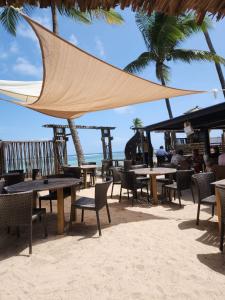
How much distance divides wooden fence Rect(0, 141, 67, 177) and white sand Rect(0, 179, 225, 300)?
6.37 m

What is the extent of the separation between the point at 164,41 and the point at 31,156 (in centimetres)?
915

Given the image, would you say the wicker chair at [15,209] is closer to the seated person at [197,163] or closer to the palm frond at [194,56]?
the seated person at [197,163]

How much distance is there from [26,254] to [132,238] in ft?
4.67

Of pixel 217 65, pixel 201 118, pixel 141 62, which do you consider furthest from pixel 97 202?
pixel 217 65

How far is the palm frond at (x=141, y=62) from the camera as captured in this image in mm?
14852

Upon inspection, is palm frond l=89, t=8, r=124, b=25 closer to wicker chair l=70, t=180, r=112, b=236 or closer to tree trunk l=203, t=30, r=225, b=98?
tree trunk l=203, t=30, r=225, b=98

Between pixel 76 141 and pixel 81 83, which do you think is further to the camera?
pixel 76 141

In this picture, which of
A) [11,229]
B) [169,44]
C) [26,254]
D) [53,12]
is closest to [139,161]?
[169,44]

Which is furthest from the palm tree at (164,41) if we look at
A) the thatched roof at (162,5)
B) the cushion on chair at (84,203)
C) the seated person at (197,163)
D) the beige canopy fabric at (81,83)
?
the thatched roof at (162,5)

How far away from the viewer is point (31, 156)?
10.7m

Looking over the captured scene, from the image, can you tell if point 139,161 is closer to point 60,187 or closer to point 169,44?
point 169,44

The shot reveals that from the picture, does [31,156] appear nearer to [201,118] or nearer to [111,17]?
[201,118]

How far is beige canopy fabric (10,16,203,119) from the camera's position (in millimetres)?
3727

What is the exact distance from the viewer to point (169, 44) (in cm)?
1424
